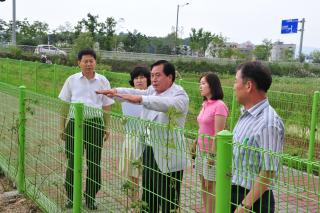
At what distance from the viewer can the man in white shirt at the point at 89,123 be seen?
3434 millimetres

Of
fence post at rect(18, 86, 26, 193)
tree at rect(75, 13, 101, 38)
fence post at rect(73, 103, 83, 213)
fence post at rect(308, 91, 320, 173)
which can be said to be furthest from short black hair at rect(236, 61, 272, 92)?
tree at rect(75, 13, 101, 38)

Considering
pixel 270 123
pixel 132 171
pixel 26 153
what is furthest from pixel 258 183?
pixel 26 153

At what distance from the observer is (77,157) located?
12.0 feet

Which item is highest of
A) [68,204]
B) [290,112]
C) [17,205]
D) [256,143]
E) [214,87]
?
[214,87]

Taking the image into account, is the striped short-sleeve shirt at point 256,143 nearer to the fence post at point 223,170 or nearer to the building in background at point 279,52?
the fence post at point 223,170

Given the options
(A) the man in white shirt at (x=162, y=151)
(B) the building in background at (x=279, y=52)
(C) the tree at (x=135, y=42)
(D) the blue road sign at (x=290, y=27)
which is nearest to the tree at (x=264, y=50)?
(B) the building in background at (x=279, y=52)

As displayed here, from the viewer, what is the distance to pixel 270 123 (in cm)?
247

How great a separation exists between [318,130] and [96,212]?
3.91 m

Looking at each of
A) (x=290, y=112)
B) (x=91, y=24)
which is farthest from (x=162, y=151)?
(x=91, y=24)

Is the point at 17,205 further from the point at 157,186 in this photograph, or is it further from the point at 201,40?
the point at 201,40

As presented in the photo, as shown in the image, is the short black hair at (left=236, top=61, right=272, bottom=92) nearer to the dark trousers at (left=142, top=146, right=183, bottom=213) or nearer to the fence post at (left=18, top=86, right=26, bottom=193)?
the dark trousers at (left=142, top=146, right=183, bottom=213)

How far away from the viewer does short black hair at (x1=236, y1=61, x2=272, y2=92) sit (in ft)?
8.45

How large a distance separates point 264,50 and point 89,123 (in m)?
59.2

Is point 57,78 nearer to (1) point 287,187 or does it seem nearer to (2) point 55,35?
(1) point 287,187
